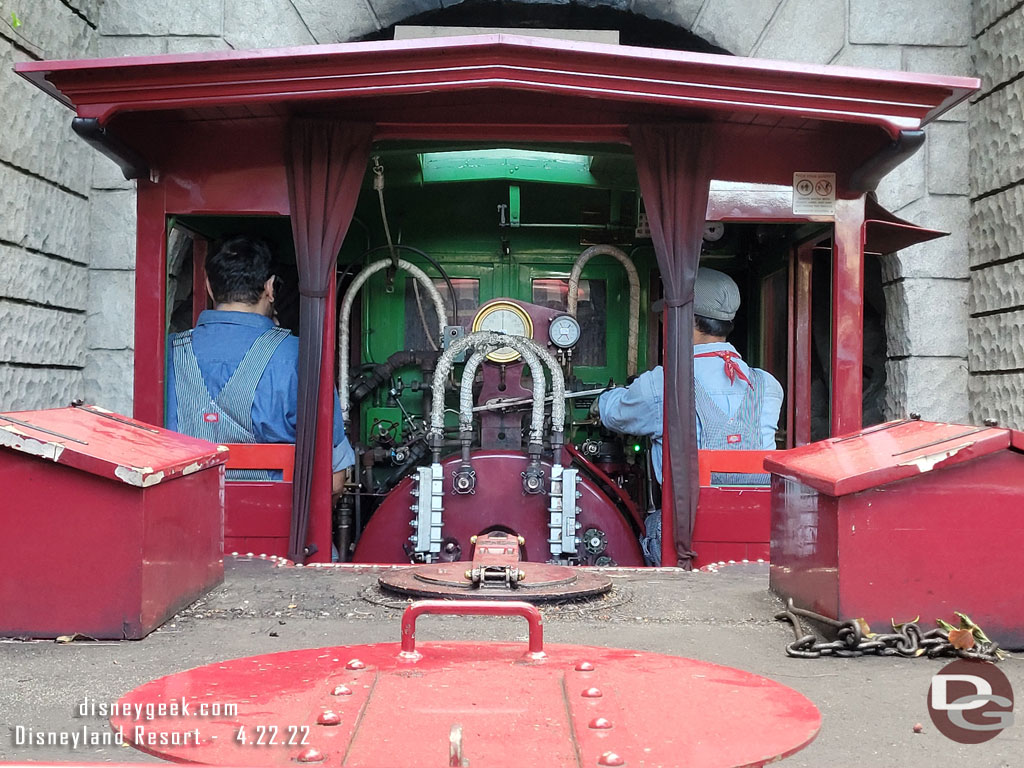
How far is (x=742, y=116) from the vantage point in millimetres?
4625

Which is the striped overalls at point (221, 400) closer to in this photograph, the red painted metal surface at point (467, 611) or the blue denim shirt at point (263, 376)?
the blue denim shirt at point (263, 376)

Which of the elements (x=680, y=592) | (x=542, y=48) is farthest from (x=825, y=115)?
(x=680, y=592)

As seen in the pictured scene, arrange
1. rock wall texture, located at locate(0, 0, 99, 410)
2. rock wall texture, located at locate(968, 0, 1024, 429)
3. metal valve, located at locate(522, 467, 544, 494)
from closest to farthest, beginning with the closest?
metal valve, located at locate(522, 467, 544, 494) < rock wall texture, located at locate(0, 0, 99, 410) < rock wall texture, located at locate(968, 0, 1024, 429)

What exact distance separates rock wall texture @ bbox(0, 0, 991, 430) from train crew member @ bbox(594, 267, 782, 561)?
1.73m

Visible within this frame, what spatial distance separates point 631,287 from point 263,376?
2686 millimetres

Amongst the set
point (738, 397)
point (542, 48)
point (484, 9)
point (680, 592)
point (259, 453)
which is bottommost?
point (680, 592)

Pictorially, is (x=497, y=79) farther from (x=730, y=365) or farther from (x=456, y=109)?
(x=730, y=365)

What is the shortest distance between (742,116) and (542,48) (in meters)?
1.17

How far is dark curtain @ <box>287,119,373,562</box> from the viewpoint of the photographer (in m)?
4.62

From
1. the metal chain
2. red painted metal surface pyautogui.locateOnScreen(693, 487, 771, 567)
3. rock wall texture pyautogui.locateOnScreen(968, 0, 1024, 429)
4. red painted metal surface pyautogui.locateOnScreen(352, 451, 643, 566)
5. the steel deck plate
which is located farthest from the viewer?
rock wall texture pyautogui.locateOnScreen(968, 0, 1024, 429)

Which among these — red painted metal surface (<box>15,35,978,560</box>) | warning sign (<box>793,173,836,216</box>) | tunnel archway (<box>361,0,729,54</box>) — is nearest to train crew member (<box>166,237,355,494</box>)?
red painted metal surface (<box>15,35,978,560</box>)

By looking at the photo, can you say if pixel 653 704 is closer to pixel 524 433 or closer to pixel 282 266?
pixel 524 433

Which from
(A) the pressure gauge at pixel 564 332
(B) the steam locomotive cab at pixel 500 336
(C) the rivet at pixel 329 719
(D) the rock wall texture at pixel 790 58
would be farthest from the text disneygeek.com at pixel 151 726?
(D) the rock wall texture at pixel 790 58

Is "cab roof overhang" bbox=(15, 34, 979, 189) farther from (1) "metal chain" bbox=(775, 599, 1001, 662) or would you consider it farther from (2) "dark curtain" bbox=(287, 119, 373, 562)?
(1) "metal chain" bbox=(775, 599, 1001, 662)
